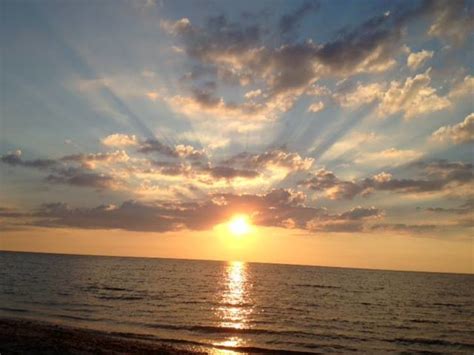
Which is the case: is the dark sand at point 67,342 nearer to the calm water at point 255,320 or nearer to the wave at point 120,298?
the calm water at point 255,320

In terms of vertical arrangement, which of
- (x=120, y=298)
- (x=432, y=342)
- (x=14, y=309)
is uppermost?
(x=120, y=298)

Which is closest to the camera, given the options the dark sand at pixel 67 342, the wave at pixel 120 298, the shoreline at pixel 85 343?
the dark sand at pixel 67 342

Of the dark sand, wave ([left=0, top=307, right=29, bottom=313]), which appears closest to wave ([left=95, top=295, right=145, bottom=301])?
wave ([left=0, top=307, right=29, bottom=313])

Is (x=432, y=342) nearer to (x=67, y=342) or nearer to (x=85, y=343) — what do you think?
(x=85, y=343)

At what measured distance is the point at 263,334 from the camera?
3666cm

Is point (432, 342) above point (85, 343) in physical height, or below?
above

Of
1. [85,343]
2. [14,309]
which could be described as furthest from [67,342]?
[14,309]

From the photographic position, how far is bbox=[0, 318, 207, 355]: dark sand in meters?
25.5

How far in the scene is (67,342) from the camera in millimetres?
27500

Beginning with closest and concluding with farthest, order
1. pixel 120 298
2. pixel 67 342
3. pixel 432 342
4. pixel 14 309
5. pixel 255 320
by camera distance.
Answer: pixel 67 342, pixel 432 342, pixel 14 309, pixel 255 320, pixel 120 298

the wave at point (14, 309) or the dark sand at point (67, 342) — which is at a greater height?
the wave at point (14, 309)

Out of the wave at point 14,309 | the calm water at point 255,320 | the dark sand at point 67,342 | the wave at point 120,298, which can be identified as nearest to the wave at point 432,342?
the calm water at point 255,320

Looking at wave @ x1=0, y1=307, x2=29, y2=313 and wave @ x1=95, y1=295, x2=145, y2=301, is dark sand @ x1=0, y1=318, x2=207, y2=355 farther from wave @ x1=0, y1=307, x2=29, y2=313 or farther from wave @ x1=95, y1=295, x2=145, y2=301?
wave @ x1=95, y1=295, x2=145, y2=301

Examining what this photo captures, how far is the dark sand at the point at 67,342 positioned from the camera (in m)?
25.5
